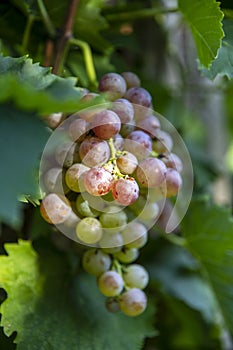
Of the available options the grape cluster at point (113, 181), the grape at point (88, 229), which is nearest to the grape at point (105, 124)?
the grape cluster at point (113, 181)

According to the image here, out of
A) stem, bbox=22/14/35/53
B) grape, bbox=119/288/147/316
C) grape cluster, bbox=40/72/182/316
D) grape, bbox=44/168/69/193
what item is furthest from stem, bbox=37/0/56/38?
grape, bbox=119/288/147/316

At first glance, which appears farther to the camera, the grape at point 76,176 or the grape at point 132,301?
the grape at point 132,301

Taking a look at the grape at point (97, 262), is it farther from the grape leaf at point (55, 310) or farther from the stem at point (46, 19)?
the stem at point (46, 19)

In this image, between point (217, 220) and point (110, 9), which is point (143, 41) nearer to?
point (110, 9)

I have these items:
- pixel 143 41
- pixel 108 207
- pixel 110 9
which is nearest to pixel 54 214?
pixel 108 207

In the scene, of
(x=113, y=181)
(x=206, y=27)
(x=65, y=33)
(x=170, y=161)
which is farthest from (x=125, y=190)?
(x=65, y=33)

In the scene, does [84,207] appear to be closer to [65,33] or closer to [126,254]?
[126,254]
